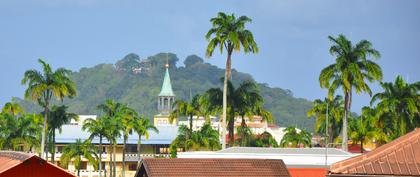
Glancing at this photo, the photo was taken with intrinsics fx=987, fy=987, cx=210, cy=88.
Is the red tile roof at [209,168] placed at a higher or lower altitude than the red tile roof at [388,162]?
lower

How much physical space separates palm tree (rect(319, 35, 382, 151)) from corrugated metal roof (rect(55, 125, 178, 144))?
73.0 meters

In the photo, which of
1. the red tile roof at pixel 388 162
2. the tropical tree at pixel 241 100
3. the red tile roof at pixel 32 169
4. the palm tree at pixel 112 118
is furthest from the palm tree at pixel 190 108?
the red tile roof at pixel 388 162

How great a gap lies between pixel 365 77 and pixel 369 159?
52717mm

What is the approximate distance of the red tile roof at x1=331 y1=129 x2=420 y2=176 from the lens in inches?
1205

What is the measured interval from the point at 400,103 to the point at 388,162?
5632cm

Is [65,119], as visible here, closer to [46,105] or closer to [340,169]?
[46,105]

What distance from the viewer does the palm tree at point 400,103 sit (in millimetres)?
85562

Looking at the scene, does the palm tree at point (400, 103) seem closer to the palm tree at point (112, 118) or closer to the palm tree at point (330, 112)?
the palm tree at point (330, 112)

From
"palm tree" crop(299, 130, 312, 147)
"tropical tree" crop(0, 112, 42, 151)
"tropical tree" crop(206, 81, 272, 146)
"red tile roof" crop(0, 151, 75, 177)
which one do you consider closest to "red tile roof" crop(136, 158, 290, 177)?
"red tile roof" crop(0, 151, 75, 177)

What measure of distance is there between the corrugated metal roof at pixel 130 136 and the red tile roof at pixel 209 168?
99.4 metres

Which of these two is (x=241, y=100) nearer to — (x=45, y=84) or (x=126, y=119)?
(x=45, y=84)

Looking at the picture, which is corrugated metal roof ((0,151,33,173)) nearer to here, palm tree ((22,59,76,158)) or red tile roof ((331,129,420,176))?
red tile roof ((331,129,420,176))

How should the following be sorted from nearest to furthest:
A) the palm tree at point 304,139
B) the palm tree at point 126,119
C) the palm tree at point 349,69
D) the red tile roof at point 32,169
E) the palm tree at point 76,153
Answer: the red tile roof at point 32,169 → the palm tree at point 349,69 → the palm tree at point 126,119 → the palm tree at point 76,153 → the palm tree at point 304,139

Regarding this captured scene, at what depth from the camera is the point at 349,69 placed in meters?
82.2
